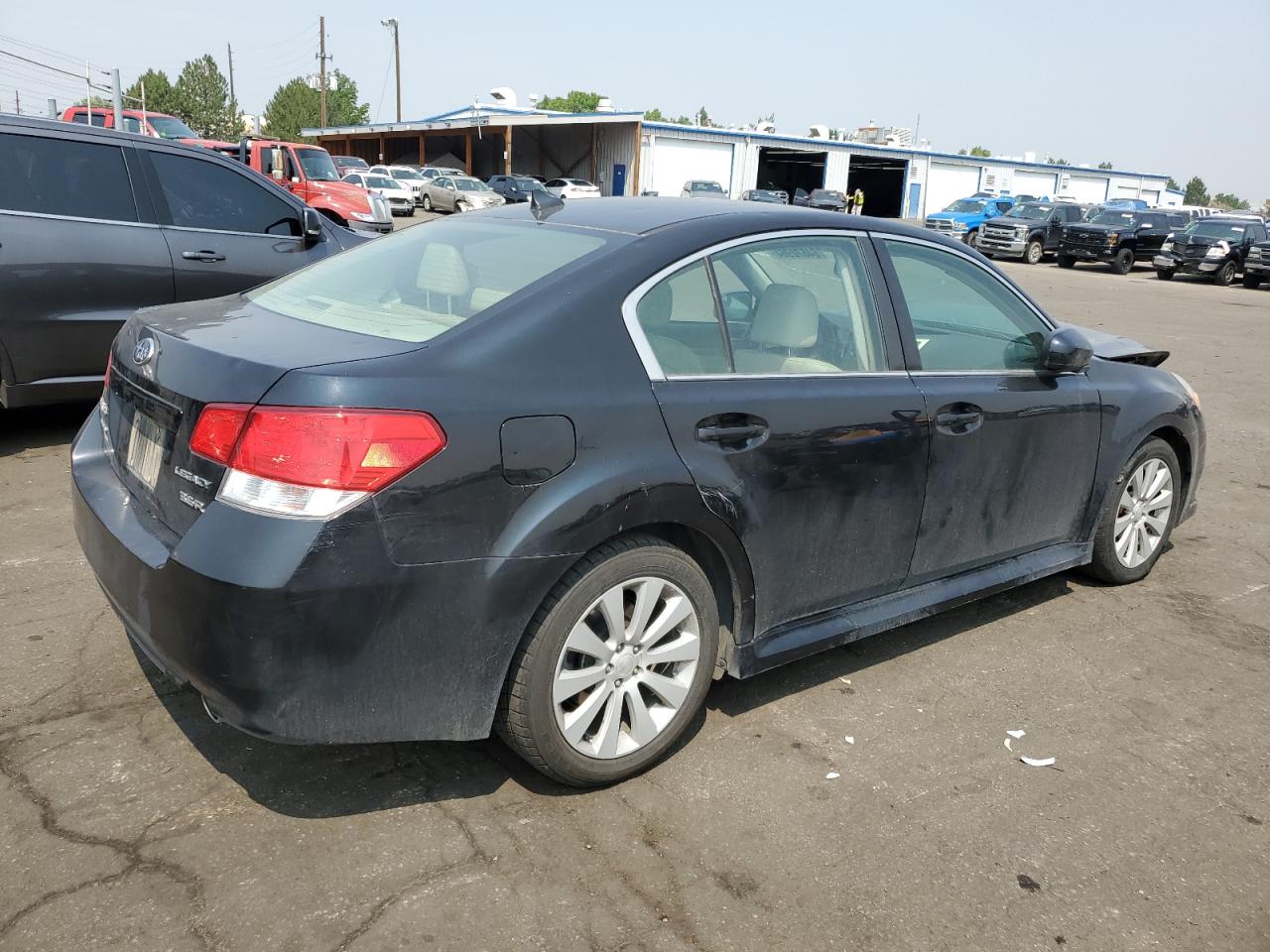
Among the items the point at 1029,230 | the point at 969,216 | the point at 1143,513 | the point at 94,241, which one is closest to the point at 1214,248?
the point at 1029,230

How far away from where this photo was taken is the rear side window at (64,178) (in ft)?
19.1

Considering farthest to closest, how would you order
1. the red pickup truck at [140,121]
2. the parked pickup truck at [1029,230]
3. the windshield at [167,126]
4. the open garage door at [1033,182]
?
the open garage door at [1033,182]
the parked pickup truck at [1029,230]
the windshield at [167,126]
the red pickup truck at [140,121]

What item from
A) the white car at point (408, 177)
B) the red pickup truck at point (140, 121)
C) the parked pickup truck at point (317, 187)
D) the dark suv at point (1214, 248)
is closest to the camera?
the parked pickup truck at point (317, 187)

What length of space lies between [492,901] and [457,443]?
1.12m

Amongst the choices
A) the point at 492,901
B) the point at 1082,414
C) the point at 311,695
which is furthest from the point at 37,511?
the point at 1082,414

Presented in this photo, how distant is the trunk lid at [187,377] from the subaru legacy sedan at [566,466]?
1 cm

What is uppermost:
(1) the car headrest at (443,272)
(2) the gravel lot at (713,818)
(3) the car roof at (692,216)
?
(3) the car roof at (692,216)

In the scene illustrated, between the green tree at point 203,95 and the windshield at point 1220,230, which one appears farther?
the green tree at point 203,95

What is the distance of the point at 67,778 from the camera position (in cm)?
294

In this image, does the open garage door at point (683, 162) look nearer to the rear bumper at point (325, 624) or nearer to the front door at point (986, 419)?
the front door at point (986, 419)

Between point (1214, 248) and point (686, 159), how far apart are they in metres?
28.6

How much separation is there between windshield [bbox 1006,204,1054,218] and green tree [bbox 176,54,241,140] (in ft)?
288

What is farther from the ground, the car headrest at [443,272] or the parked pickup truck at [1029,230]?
the car headrest at [443,272]

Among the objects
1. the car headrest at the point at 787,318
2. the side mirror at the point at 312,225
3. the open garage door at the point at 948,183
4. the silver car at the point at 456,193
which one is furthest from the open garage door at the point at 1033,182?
the car headrest at the point at 787,318
